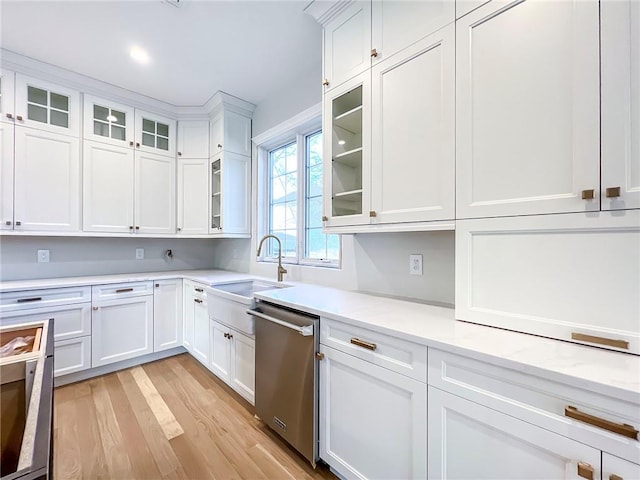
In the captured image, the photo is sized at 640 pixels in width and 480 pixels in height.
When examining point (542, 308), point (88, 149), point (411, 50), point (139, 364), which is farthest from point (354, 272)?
point (88, 149)

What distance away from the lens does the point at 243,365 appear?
2.02 m

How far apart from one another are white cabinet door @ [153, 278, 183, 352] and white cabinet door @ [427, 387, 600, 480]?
270 cm

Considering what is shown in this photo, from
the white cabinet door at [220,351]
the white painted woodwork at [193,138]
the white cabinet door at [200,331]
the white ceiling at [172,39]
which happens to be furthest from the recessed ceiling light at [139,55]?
the white cabinet door at [220,351]

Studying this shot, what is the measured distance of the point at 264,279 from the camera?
8.73 feet

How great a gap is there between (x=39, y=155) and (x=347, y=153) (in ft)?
8.62

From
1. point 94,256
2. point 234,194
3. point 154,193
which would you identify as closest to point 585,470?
point 234,194

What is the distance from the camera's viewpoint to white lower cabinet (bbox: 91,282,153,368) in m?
2.47

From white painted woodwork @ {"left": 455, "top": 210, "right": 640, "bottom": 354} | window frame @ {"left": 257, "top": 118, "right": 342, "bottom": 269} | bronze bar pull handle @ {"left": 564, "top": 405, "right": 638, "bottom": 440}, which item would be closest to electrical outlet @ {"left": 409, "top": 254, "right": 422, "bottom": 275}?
white painted woodwork @ {"left": 455, "top": 210, "right": 640, "bottom": 354}

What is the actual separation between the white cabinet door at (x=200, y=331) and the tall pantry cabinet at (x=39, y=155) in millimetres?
1310

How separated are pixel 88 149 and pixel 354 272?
2.69 meters

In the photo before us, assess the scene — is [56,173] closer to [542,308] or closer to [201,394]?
[201,394]

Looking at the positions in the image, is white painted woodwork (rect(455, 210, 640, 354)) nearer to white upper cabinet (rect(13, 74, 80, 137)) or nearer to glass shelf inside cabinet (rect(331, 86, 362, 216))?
glass shelf inside cabinet (rect(331, 86, 362, 216))

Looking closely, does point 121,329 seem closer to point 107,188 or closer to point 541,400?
point 107,188

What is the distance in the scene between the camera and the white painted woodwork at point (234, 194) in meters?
2.93
